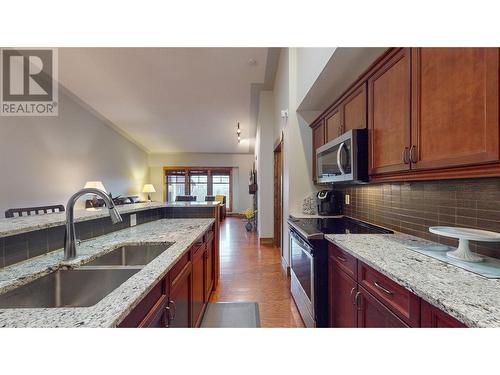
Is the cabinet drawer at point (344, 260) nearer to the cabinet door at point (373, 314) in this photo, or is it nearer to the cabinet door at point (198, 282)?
the cabinet door at point (373, 314)

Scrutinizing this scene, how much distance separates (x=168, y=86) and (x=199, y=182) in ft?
18.2

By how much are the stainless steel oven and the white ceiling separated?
316 cm

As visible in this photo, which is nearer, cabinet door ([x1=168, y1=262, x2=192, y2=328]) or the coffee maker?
cabinet door ([x1=168, y1=262, x2=192, y2=328])

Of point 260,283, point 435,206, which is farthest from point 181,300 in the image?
point 260,283

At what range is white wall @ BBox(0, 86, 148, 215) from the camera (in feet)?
12.7

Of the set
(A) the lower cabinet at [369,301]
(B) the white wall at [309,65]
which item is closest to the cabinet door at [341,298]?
(A) the lower cabinet at [369,301]

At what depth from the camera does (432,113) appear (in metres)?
1.13

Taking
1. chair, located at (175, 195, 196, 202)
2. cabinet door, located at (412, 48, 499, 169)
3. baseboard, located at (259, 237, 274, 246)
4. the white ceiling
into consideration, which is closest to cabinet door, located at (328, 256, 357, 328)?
cabinet door, located at (412, 48, 499, 169)

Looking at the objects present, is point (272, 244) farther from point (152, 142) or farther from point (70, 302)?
point (152, 142)

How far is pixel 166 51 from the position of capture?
12.2 feet

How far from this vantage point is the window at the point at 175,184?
10.0 metres

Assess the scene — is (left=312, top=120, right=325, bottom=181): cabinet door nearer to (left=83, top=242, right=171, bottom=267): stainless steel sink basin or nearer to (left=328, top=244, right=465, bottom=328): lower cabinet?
(left=328, top=244, right=465, bottom=328): lower cabinet

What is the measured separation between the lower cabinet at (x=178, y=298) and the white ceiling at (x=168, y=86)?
3303mm
